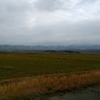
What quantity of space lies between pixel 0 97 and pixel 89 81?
656cm

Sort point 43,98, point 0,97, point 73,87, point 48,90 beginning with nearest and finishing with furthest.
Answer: point 0,97 < point 43,98 < point 48,90 < point 73,87

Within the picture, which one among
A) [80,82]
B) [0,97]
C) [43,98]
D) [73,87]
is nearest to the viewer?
[0,97]

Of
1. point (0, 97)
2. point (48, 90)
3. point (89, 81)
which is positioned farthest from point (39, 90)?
point (89, 81)

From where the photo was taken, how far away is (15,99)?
8273 millimetres

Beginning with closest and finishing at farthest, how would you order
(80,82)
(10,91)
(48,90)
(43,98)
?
(43,98), (10,91), (48,90), (80,82)

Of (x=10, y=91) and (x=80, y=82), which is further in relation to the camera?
(x=80, y=82)

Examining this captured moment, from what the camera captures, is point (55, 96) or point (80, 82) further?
point (80, 82)

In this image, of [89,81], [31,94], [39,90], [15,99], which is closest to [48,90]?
[39,90]

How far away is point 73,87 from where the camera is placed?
11.4 meters

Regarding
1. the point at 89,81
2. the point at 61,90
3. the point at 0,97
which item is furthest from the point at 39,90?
the point at 89,81

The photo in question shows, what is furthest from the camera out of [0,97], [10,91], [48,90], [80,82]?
[80,82]

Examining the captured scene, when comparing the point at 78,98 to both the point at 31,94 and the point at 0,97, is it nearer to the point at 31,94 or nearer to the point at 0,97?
the point at 31,94

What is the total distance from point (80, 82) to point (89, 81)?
1.01m

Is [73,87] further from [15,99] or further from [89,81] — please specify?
[15,99]
